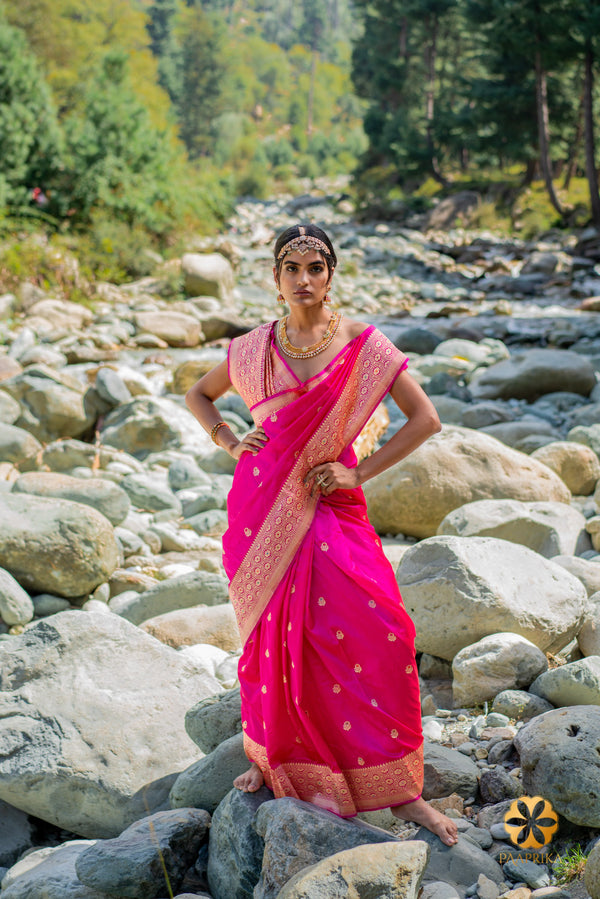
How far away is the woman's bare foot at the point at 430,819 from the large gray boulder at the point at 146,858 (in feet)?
2.30

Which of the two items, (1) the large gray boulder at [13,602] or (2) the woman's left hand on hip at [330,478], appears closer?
(2) the woman's left hand on hip at [330,478]

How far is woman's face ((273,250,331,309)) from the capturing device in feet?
8.90

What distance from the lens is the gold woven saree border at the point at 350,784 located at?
258 centimetres

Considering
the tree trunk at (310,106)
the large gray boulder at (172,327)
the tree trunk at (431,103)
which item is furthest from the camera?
the tree trunk at (310,106)

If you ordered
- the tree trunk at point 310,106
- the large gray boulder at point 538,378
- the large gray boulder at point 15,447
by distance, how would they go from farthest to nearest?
the tree trunk at point 310,106 → the large gray boulder at point 538,378 → the large gray boulder at point 15,447

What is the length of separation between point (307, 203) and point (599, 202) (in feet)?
60.6

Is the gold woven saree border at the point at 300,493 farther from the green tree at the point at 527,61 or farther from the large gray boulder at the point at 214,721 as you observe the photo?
the green tree at the point at 527,61

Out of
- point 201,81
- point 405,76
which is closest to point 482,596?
point 405,76

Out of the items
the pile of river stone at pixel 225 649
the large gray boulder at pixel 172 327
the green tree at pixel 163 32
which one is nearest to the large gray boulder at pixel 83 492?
the pile of river stone at pixel 225 649

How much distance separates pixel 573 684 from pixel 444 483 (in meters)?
2.50

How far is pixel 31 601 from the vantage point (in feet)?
16.4

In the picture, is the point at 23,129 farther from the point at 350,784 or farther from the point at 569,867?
the point at 569,867

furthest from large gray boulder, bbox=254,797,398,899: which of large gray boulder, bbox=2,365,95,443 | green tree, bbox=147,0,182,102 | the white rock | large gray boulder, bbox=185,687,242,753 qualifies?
green tree, bbox=147,0,182,102

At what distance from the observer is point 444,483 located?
5754 mm
